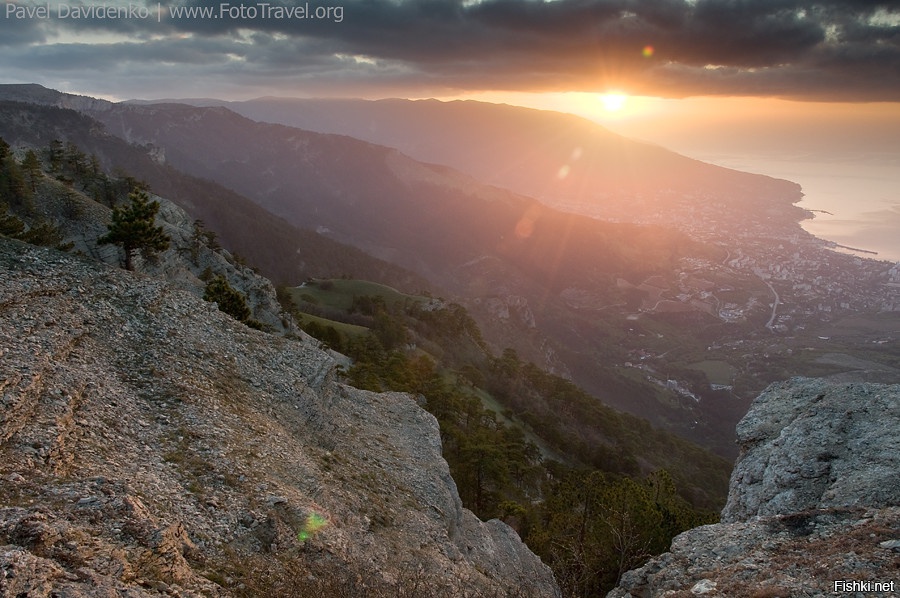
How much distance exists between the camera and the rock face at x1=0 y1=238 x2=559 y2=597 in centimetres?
1320

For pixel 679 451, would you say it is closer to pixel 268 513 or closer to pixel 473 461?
pixel 473 461

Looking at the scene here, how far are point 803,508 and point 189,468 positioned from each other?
25876mm

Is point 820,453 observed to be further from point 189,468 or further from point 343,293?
point 343,293

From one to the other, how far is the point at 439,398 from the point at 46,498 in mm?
48501

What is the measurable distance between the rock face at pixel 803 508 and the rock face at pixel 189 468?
29.5ft

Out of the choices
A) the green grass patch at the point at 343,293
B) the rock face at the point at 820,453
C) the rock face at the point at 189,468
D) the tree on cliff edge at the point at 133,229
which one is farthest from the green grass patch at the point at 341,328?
the rock face at the point at 820,453

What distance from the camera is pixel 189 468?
18422mm

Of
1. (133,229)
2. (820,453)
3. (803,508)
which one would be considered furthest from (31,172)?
(820,453)

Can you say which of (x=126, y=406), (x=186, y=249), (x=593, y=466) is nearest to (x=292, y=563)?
(x=126, y=406)

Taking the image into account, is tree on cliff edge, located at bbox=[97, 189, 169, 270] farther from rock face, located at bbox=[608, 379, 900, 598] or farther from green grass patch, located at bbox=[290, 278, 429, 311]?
green grass patch, located at bbox=[290, 278, 429, 311]

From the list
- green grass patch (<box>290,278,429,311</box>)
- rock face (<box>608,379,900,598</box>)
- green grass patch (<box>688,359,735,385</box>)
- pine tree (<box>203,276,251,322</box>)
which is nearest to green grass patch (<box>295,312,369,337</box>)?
green grass patch (<box>290,278,429,311</box>)

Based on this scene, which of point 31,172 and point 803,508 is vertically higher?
point 31,172

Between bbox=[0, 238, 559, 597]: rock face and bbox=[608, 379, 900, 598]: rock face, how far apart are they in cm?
900

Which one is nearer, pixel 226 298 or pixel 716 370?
pixel 226 298
